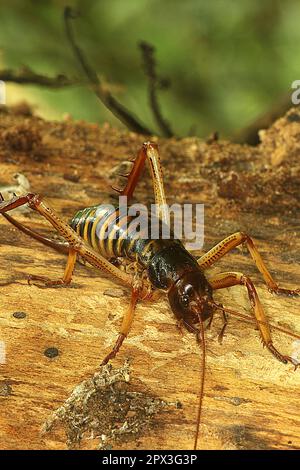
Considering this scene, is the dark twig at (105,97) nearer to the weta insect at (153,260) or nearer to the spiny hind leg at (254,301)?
the weta insect at (153,260)

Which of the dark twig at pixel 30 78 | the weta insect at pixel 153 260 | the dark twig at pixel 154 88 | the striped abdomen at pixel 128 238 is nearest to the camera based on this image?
the weta insect at pixel 153 260

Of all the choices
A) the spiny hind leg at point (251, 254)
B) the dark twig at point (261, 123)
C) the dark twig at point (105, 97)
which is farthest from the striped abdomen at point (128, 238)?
the dark twig at point (105, 97)

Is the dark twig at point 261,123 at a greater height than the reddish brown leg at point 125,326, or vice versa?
the dark twig at point 261,123

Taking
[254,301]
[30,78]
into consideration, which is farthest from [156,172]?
[30,78]

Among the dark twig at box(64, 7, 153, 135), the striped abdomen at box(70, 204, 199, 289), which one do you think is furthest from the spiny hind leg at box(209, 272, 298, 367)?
the dark twig at box(64, 7, 153, 135)

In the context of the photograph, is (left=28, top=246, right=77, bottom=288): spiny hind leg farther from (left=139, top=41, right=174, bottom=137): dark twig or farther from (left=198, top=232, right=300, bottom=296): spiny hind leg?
(left=139, top=41, right=174, bottom=137): dark twig

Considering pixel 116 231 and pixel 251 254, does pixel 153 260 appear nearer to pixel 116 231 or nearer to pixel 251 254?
pixel 116 231

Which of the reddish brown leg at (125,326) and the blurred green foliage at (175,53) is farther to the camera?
the blurred green foliage at (175,53)

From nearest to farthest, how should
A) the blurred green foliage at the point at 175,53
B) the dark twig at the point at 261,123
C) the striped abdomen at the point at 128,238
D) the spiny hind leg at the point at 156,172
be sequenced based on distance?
the striped abdomen at the point at 128,238 → the spiny hind leg at the point at 156,172 → the dark twig at the point at 261,123 → the blurred green foliage at the point at 175,53
